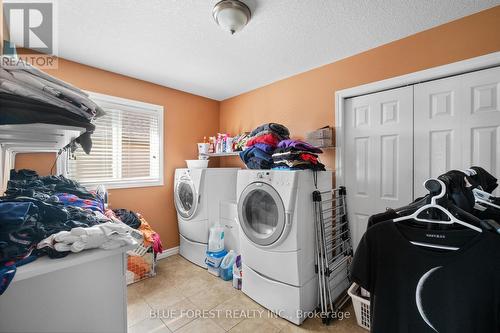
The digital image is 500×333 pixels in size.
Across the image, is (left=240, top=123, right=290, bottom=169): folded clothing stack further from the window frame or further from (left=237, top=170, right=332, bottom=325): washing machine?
the window frame

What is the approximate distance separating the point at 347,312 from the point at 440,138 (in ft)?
5.40

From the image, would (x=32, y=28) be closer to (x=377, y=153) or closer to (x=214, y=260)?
(x=214, y=260)

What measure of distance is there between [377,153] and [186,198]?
228 centimetres

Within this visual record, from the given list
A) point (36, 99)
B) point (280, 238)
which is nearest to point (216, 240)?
point (280, 238)

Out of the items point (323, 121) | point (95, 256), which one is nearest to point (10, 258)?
point (95, 256)

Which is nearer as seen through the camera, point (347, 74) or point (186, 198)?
point (347, 74)

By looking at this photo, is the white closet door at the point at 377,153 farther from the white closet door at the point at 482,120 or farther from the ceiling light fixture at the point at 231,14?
the ceiling light fixture at the point at 231,14

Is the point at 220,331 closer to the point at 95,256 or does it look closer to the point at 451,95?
the point at 95,256

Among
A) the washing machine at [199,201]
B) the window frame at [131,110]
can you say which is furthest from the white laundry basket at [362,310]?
the window frame at [131,110]

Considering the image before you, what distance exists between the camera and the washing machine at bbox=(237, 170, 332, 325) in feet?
5.60

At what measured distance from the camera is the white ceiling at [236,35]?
1470 millimetres

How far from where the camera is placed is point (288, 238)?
173 centimetres

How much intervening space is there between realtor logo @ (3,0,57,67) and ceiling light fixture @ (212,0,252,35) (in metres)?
1.10

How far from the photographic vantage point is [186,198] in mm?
2848
